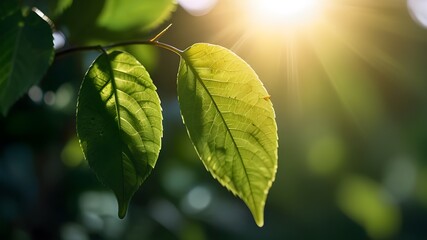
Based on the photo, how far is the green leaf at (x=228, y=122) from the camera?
0.41 m

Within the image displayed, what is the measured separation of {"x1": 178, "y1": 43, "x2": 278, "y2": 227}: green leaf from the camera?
0.41 meters

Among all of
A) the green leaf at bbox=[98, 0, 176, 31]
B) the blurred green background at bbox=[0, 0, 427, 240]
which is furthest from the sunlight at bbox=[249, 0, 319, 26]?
the green leaf at bbox=[98, 0, 176, 31]

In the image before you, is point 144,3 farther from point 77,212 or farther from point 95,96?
point 77,212

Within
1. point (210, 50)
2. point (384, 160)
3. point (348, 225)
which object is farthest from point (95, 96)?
point (384, 160)

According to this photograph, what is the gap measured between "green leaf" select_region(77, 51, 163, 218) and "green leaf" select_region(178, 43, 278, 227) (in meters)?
0.02

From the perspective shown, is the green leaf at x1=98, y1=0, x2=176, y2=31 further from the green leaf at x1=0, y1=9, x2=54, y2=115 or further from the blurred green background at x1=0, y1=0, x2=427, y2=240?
the green leaf at x1=0, y1=9, x2=54, y2=115

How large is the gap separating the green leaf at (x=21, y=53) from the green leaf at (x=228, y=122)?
0.30ft

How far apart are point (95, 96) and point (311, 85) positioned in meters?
1.83

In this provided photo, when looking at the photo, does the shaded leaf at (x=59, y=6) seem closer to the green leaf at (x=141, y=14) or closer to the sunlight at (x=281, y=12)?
the green leaf at (x=141, y=14)

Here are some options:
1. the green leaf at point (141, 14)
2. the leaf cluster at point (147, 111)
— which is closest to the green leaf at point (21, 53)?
the leaf cluster at point (147, 111)

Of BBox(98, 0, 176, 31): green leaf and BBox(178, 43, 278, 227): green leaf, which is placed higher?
BBox(98, 0, 176, 31): green leaf

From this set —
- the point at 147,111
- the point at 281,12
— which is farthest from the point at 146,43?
the point at 281,12

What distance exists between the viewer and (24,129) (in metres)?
1.36

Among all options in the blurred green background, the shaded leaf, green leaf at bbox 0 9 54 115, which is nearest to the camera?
green leaf at bbox 0 9 54 115
